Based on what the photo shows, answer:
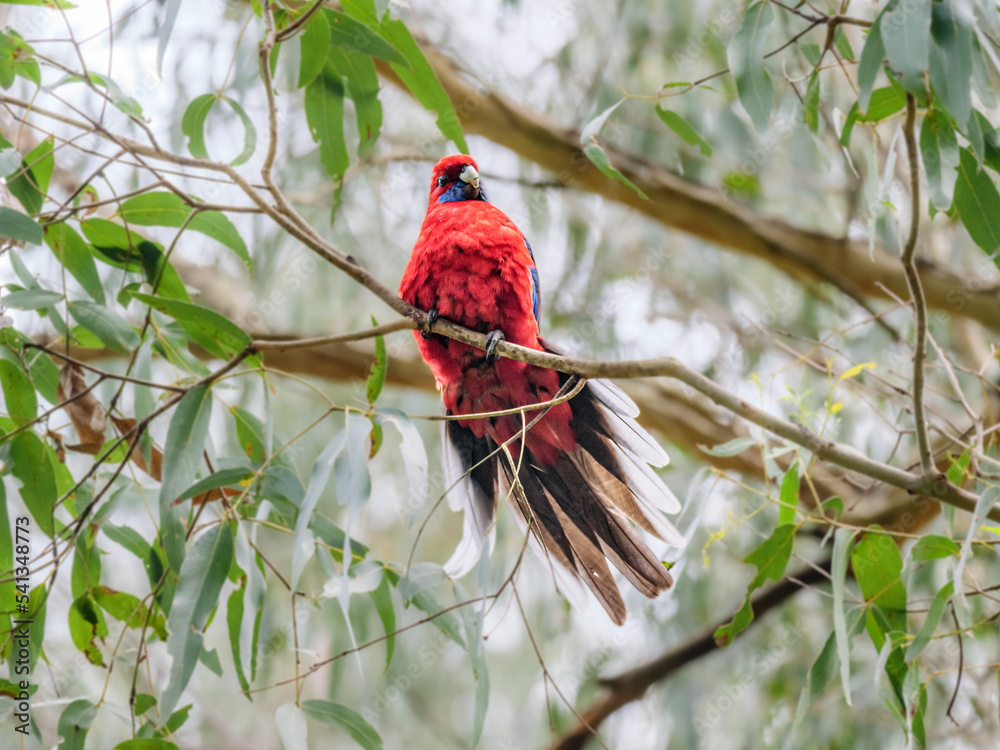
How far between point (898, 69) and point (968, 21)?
0.15m

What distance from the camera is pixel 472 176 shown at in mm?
2262

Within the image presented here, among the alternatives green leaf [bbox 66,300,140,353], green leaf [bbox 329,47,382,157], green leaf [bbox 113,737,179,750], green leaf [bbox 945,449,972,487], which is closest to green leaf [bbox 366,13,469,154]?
green leaf [bbox 329,47,382,157]

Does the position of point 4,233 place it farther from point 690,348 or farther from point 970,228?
point 690,348

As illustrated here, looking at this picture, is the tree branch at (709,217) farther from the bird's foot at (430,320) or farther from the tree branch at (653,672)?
the bird's foot at (430,320)

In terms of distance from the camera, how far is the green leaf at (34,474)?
1.59 metres

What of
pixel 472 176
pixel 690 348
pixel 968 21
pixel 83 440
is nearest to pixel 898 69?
pixel 968 21

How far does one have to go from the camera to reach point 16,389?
1610mm

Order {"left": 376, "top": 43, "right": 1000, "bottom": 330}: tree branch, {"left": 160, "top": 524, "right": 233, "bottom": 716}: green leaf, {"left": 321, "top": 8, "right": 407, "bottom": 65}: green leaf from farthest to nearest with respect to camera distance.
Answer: {"left": 376, "top": 43, "right": 1000, "bottom": 330}: tree branch, {"left": 321, "top": 8, "right": 407, "bottom": 65}: green leaf, {"left": 160, "top": 524, "right": 233, "bottom": 716}: green leaf

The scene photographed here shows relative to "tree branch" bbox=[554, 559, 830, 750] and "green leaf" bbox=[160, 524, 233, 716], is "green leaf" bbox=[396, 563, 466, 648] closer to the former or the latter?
"green leaf" bbox=[160, 524, 233, 716]

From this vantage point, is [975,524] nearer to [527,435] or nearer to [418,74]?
[527,435]

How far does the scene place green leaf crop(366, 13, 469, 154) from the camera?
5.53 ft

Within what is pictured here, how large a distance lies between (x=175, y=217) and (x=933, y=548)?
1.62 metres

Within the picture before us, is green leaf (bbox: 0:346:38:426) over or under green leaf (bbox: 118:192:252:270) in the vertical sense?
under

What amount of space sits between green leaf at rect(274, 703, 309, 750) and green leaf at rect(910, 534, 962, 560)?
113cm
